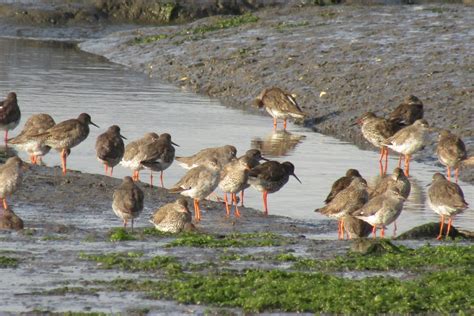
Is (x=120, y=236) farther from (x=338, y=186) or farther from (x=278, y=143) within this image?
(x=278, y=143)

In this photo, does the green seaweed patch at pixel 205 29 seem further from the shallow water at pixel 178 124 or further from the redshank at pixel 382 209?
the redshank at pixel 382 209

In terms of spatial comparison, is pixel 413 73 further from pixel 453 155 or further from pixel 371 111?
pixel 453 155

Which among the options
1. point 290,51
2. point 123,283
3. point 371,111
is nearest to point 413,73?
point 371,111

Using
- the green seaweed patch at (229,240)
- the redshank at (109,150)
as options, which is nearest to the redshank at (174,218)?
the green seaweed patch at (229,240)

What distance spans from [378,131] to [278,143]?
220 centimetres

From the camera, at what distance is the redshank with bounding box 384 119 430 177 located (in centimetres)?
2053

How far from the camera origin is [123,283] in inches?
465

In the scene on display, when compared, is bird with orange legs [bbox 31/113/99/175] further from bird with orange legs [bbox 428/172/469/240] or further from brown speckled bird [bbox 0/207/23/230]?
bird with orange legs [bbox 428/172/469/240]

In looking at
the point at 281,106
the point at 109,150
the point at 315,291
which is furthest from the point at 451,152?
the point at 315,291

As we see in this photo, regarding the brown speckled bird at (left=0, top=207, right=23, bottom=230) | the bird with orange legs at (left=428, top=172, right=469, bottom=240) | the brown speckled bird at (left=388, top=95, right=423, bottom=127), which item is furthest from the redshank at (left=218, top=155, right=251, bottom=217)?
the brown speckled bird at (left=388, top=95, right=423, bottom=127)

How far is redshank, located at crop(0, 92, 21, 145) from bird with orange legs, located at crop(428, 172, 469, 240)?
898 cm

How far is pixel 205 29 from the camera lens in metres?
37.3

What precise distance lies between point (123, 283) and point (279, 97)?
43.8 ft

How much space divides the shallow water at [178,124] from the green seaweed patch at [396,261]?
123 inches
